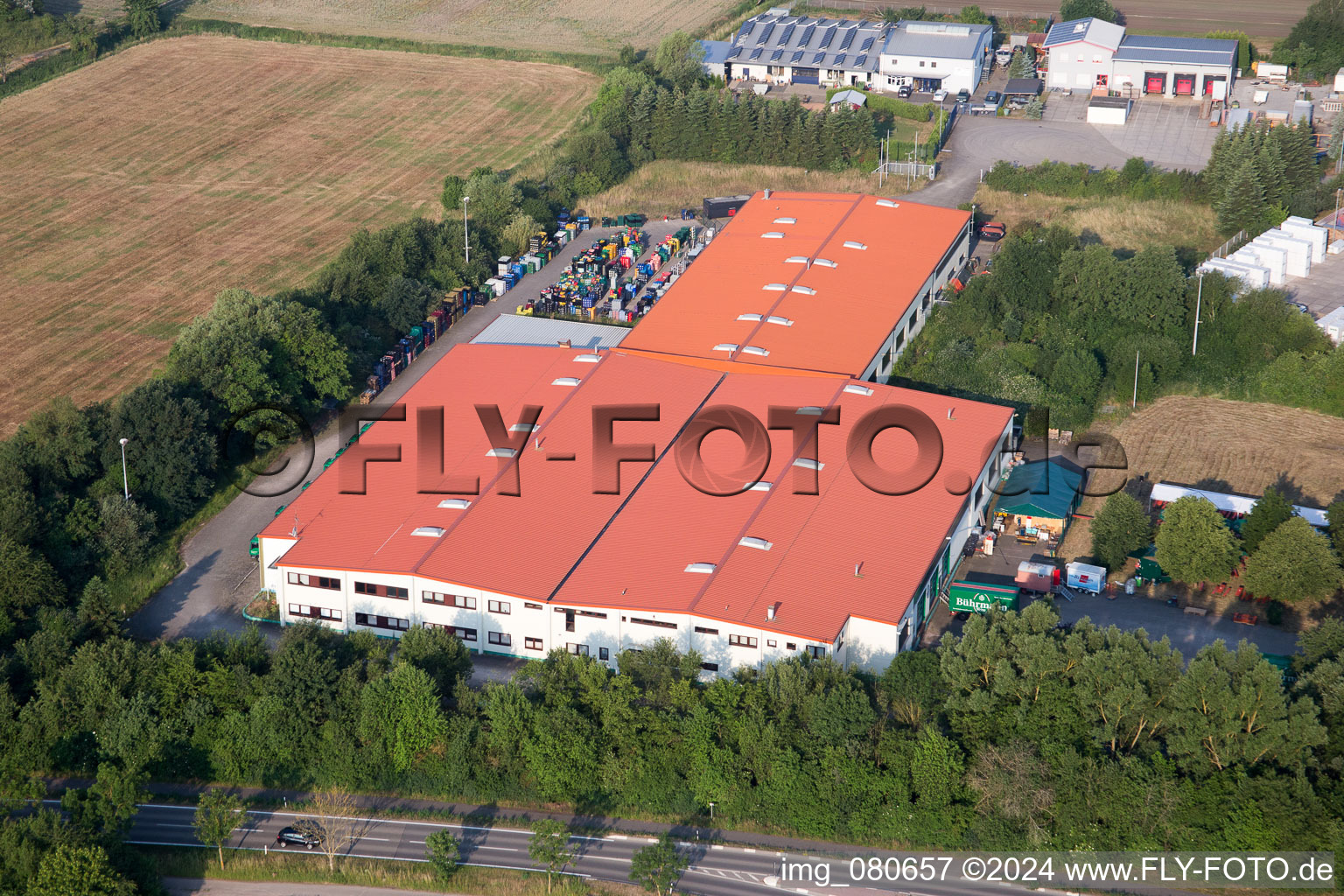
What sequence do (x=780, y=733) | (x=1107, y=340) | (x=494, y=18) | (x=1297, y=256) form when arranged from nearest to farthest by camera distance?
(x=780, y=733), (x=1107, y=340), (x=1297, y=256), (x=494, y=18)

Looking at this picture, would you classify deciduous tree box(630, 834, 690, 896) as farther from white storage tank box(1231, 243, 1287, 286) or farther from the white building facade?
white storage tank box(1231, 243, 1287, 286)

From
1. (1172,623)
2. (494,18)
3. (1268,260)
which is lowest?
(1172,623)

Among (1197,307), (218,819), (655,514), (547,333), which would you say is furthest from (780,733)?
(1197,307)

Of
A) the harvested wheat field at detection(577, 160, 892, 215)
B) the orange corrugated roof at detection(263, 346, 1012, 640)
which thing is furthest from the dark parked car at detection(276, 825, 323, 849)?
the harvested wheat field at detection(577, 160, 892, 215)

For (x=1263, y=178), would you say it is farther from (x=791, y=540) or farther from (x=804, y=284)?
(x=791, y=540)

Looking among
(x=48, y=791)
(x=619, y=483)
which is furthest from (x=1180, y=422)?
(x=48, y=791)

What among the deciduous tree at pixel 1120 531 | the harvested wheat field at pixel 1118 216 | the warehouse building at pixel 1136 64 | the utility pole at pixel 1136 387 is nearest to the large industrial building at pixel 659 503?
the deciduous tree at pixel 1120 531
